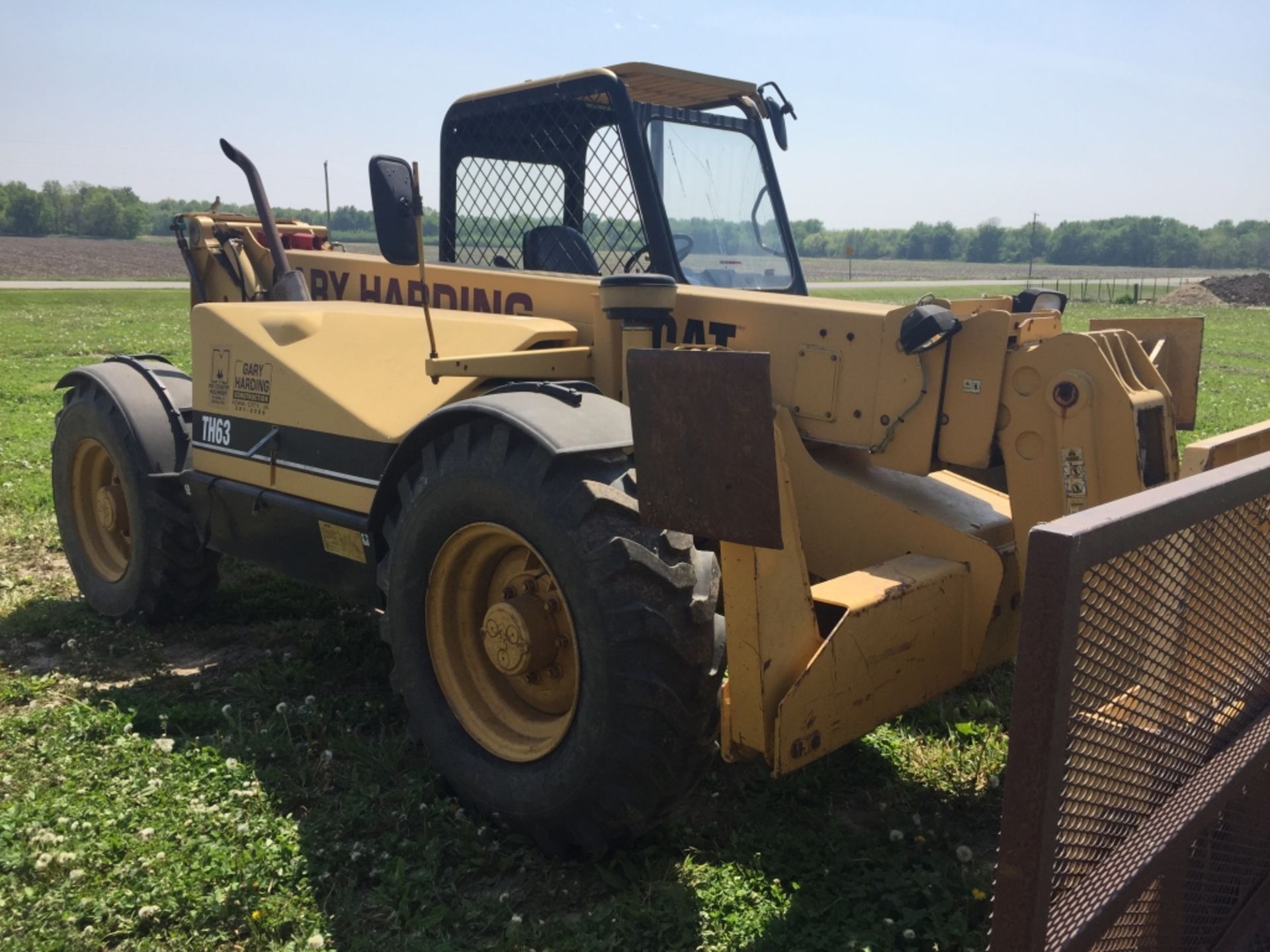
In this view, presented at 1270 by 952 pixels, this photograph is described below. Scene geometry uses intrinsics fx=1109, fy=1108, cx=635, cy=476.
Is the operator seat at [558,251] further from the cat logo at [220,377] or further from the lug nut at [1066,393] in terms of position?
the lug nut at [1066,393]

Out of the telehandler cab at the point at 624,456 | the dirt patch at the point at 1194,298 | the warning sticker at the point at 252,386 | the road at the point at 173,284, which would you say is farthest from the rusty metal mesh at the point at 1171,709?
the dirt patch at the point at 1194,298

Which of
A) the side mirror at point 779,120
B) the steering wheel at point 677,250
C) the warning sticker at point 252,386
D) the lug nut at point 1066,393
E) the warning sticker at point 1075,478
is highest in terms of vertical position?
the side mirror at point 779,120

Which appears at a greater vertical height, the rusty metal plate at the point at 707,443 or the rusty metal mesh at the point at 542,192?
the rusty metal mesh at the point at 542,192

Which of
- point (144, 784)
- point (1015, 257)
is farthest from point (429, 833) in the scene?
point (1015, 257)

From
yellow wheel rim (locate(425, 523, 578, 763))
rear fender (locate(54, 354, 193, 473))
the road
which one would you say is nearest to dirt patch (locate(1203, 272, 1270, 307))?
the road

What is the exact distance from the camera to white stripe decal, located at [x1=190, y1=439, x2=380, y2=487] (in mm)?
4211

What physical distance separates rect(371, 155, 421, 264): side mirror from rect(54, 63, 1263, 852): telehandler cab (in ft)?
0.04

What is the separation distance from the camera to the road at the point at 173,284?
34.1 m

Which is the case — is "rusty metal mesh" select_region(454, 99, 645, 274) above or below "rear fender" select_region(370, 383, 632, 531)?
above

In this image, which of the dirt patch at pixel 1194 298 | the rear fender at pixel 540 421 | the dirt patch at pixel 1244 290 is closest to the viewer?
the rear fender at pixel 540 421

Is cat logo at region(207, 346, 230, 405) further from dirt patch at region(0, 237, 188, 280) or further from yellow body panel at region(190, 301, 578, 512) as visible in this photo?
dirt patch at region(0, 237, 188, 280)

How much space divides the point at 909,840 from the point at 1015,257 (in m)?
100.0

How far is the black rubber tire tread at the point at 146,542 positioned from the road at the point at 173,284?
26923 millimetres

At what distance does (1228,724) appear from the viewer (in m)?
2.76
